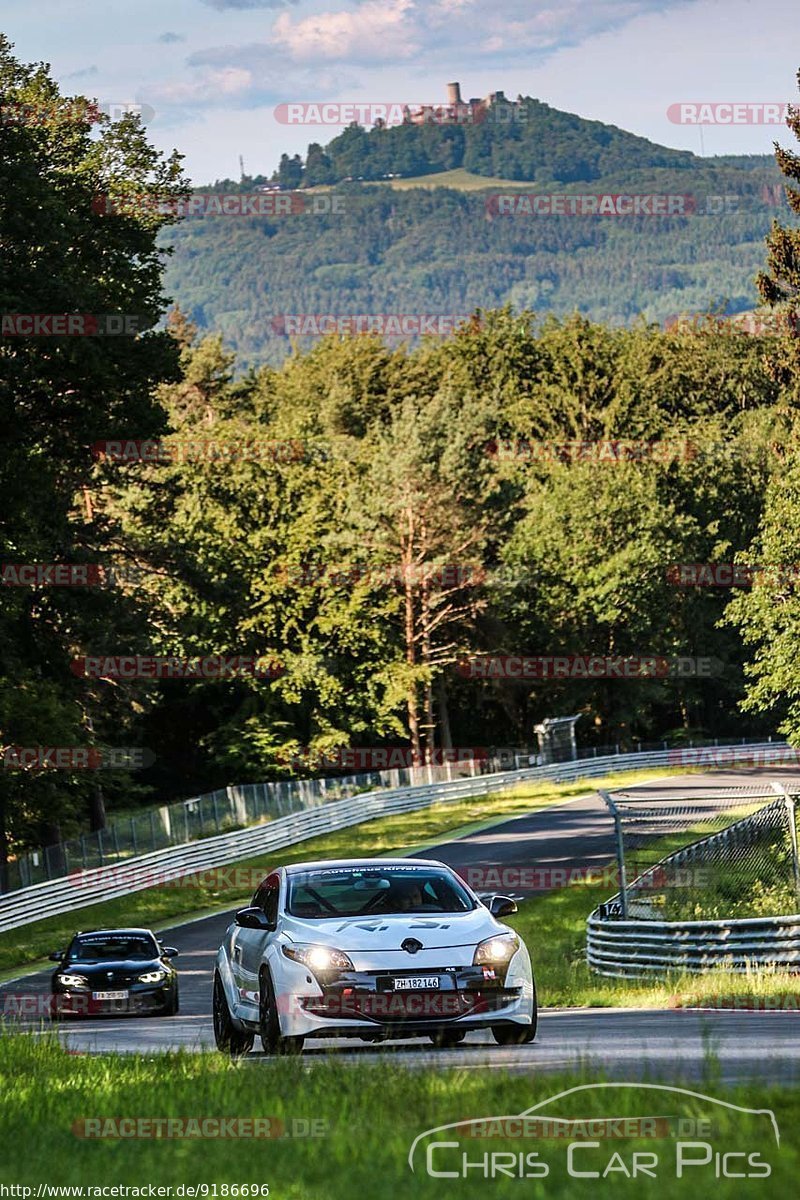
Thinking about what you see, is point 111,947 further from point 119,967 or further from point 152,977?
point 152,977

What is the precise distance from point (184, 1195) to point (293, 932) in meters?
6.17

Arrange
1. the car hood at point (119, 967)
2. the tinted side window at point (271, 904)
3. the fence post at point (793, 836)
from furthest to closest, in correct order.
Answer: the car hood at point (119, 967) → the fence post at point (793, 836) → the tinted side window at point (271, 904)

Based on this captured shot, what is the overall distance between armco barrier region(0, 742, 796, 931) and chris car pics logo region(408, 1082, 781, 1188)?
32.2 m

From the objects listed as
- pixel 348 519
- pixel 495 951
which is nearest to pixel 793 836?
pixel 495 951

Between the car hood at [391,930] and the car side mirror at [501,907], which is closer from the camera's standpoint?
the car hood at [391,930]

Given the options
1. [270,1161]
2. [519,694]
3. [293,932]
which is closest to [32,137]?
[293,932]

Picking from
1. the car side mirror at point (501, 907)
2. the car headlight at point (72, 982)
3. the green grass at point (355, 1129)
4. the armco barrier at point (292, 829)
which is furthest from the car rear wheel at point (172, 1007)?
the armco barrier at point (292, 829)

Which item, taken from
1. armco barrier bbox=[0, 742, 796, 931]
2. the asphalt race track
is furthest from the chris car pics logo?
armco barrier bbox=[0, 742, 796, 931]

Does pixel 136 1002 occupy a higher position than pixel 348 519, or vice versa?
pixel 348 519

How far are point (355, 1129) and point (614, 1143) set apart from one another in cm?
142

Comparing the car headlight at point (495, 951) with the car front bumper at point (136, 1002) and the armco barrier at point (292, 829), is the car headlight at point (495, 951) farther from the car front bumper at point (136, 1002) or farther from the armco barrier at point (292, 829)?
the armco barrier at point (292, 829)

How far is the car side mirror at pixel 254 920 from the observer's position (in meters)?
13.1

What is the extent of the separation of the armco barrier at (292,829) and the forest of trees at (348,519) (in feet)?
8.79

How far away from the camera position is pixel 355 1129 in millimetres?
7656
